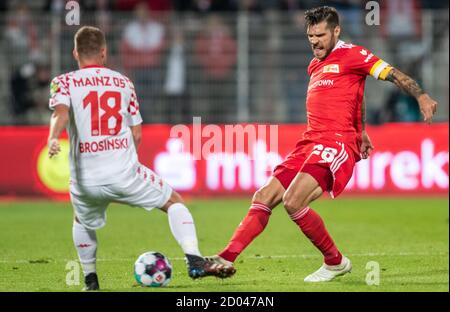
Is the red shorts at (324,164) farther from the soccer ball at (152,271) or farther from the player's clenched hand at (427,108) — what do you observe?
the soccer ball at (152,271)

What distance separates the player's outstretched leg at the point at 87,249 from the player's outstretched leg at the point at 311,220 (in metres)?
1.52

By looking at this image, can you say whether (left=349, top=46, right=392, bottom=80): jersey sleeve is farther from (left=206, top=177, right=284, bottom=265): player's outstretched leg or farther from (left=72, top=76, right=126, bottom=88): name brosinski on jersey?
(left=72, top=76, right=126, bottom=88): name brosinski on jersey

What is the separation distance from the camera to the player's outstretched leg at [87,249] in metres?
7.71

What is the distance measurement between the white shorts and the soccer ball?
1.36ft

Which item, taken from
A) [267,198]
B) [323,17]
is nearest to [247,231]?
[267,198]

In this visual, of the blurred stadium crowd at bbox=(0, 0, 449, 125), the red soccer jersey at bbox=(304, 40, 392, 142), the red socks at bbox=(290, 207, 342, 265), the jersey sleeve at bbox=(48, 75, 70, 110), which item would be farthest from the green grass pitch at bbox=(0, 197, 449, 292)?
the blurred stadium crowd at bbox=(0, 0, 449, 125)

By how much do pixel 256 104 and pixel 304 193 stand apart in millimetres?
10566

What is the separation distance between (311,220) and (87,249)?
68.9 inches

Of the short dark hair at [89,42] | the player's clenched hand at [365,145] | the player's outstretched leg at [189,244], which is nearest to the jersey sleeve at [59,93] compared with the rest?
the short dark hair at [89,42]

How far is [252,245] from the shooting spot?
11.5m

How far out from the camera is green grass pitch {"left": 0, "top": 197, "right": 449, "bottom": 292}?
8.29 meters

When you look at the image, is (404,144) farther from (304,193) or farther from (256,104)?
(304,193)

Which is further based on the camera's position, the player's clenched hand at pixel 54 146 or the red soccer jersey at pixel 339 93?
the red soccer jersey at pixel 339 93

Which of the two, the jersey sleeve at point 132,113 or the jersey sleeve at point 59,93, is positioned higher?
the jersey sleeve at point 59,93
